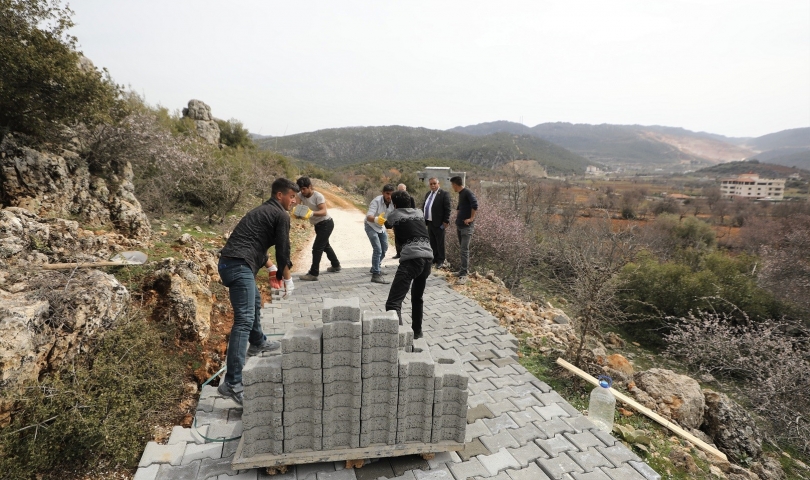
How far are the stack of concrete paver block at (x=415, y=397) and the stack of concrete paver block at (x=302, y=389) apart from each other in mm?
595

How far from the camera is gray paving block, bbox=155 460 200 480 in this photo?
264 cm

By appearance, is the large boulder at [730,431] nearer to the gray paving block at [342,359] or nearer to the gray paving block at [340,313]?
the gray paving block at [342,359]

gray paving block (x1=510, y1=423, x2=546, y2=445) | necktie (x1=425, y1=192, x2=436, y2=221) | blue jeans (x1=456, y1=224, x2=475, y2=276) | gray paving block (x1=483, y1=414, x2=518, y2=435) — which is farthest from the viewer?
necktie (x1=425, y1=192, x2=436, y2=221)

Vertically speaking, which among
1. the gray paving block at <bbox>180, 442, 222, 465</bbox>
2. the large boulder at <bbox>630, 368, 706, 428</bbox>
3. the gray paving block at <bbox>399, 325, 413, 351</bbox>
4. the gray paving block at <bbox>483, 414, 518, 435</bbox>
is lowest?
the large boulder at <bbox>630, 368, 706, 428</bbox>

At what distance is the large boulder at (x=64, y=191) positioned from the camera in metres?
5.93

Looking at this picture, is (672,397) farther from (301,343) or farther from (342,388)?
(301,343)

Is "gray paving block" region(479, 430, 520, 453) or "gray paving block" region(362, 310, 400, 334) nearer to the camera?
"gray paving block" region(362, 310, 400, 334)

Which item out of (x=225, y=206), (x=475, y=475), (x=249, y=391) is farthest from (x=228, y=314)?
(x=225, y=206)

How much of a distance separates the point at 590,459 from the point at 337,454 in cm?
205

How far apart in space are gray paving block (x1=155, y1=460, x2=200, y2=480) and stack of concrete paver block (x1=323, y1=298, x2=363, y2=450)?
0.96 meters

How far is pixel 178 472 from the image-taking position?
8.81ft

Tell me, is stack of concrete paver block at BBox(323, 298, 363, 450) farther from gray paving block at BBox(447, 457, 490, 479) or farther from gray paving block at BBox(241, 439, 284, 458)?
gray paving block at BBox(447, 457, 490, 479)

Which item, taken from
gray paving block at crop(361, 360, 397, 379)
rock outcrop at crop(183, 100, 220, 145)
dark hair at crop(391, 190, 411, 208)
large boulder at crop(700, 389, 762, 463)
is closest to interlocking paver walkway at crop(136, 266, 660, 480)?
gray paving block at crop(361, 360, 397, 379)

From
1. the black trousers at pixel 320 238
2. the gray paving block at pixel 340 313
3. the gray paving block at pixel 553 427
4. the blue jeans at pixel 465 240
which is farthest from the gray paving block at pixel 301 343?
the blue jeans at pixel 465 240
